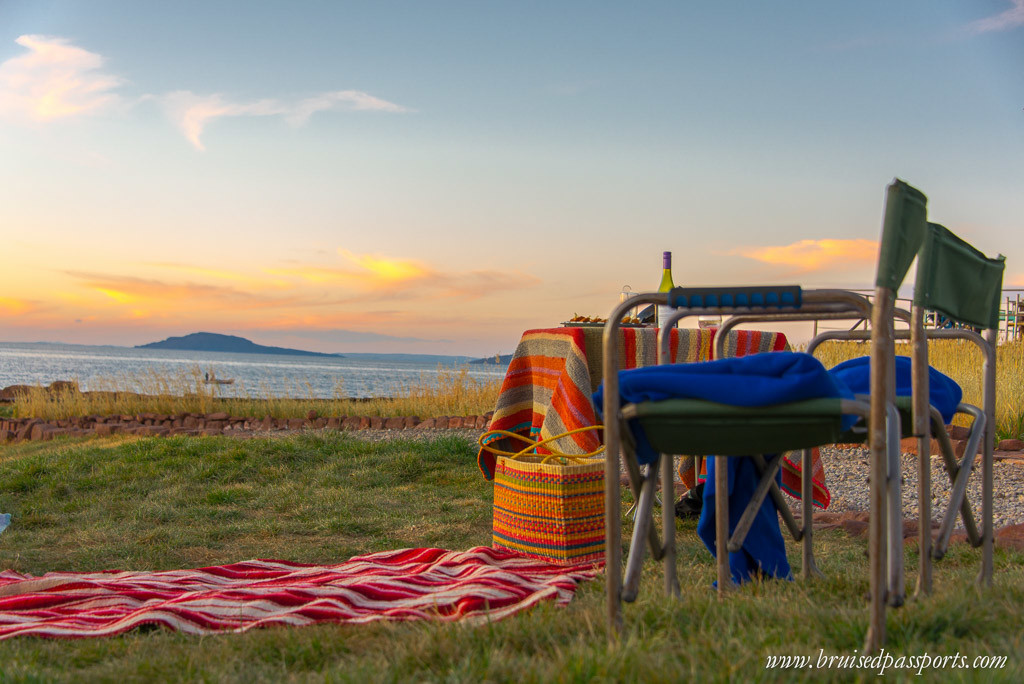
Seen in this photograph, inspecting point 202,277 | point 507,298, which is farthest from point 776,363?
point 202,277

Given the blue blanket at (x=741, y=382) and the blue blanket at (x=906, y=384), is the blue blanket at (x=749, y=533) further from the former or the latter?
the blue blanket at (x=741, y=382)

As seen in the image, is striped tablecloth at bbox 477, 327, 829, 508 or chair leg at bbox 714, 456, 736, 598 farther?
striped tablecloth at bbox 477, 327, 829, 508

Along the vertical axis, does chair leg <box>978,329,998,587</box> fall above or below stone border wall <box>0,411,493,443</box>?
above

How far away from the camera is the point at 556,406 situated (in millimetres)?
3221

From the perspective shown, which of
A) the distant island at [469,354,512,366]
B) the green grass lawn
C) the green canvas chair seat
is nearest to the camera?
the green grass lawn

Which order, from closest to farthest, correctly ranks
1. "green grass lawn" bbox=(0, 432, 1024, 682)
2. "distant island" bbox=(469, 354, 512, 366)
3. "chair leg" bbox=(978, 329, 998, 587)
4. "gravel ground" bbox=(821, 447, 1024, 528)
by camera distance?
"green grass lawn" bbox=(0, 432, 1024, 682) → "chair leg" bbox=(978, 329, 998, 587) → "gravel ground" bbox=(821, 447, 1024, 528) → "distant island" bbox=(469, 354, 512, 366)

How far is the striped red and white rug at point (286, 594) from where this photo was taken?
6.57 feet

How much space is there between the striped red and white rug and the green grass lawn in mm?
113

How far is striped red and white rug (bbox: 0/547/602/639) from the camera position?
6.57ft

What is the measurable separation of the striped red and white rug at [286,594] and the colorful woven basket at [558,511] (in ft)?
0.34

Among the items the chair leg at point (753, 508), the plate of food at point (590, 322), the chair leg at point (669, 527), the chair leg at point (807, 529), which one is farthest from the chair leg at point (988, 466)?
the plate of food at point (590, 322)

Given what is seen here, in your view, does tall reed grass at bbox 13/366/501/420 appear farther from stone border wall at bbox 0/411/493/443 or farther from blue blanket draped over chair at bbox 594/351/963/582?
blue blanket draped over chair at bbox 594/351/963/582

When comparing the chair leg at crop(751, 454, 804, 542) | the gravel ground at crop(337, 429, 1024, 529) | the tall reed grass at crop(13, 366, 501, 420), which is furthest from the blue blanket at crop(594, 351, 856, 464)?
the tall reed grass at crop(13, 366, 501, 420)

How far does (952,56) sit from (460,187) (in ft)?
22.2
